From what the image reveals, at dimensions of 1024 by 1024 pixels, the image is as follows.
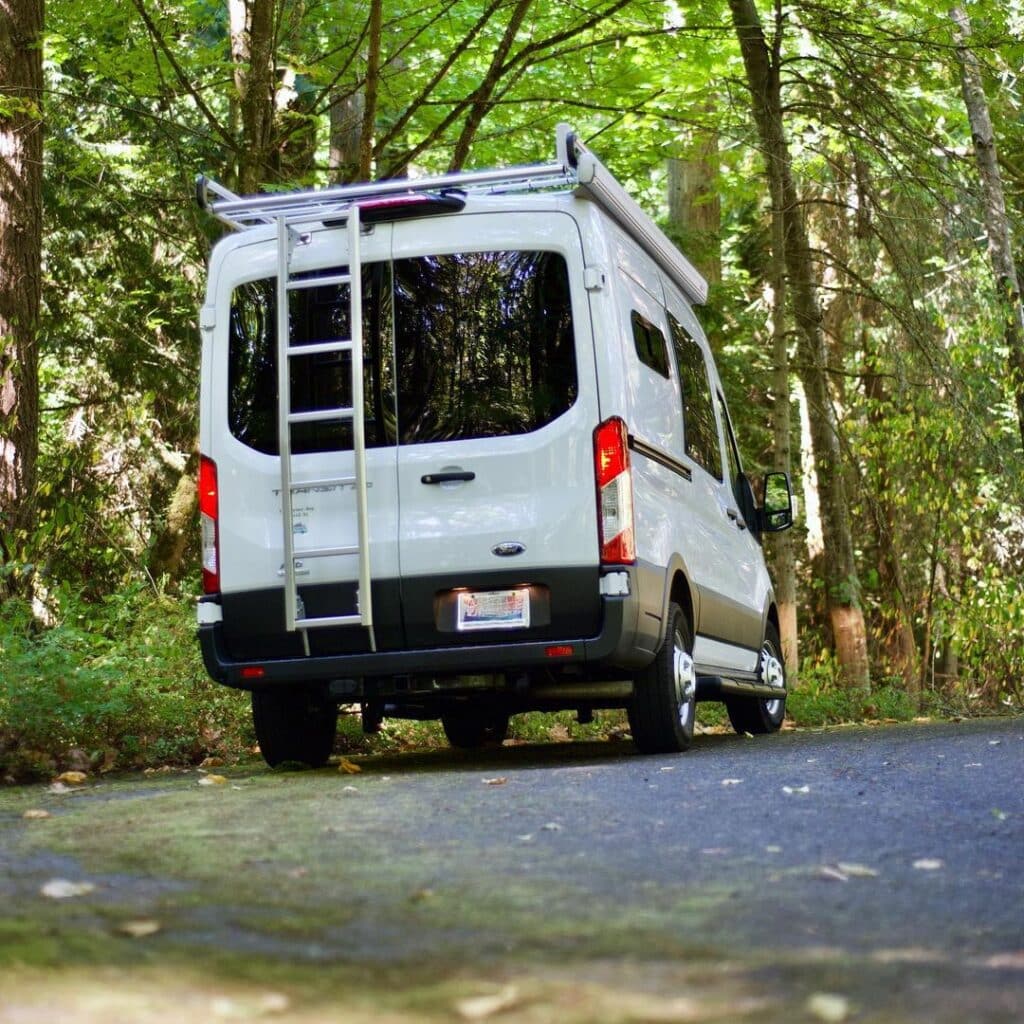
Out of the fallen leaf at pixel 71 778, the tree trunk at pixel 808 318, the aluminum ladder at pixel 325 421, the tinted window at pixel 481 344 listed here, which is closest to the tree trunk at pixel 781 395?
the tree trunk at pixel 808 318

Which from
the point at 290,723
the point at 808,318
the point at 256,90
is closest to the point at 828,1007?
the point at 290,723

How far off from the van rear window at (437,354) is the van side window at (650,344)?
0.60m

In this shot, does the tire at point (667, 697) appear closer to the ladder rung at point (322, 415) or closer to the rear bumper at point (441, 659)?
the rear bumper at point (441, 659)

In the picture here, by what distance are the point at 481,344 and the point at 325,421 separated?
85cm

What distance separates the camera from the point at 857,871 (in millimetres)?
4586

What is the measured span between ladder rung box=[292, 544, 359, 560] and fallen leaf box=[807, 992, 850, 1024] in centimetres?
501

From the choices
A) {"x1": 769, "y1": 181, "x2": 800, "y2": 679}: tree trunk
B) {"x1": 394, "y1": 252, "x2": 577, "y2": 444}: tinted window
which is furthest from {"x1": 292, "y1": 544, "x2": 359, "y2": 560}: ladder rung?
{"x1": 769, "y1": 181, "x2": 800, "y2": 679}: tree trunk

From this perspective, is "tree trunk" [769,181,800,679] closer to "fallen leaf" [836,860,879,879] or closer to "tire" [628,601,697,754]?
"tire" [628,601,697,754]

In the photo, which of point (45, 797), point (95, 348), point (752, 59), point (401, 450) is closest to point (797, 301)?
point (752, 59)

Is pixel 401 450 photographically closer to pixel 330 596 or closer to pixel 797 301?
pixel 330 596

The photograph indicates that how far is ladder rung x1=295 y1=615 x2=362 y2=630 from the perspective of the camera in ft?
26.1

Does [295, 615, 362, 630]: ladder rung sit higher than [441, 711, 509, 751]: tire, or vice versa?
[295, 615, 362, 630]: ladder rung

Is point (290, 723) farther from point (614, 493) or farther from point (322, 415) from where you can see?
point (614, 493)

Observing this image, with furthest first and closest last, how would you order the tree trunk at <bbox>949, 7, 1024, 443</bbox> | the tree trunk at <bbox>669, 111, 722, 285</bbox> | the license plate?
1. the tree trunk at <bbox>669, 111, 722, 285</bbox>
2. the tree trunk at <bbox>949, 7, 1024, 443</bbox>
3. the license plate
